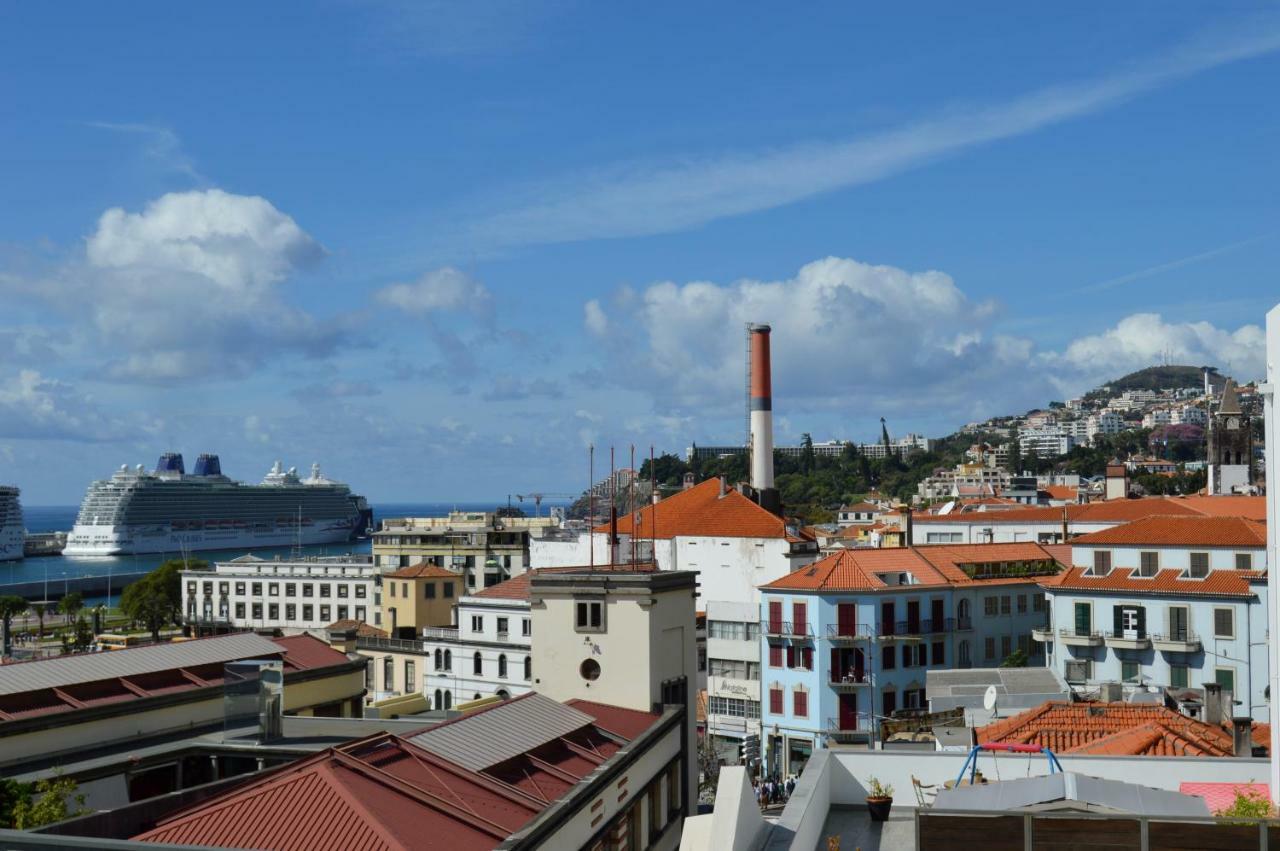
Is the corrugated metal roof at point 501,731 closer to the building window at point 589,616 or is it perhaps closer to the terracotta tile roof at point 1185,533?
the building window at point 589,616

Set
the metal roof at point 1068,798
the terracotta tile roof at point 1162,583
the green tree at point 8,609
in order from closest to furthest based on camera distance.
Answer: the metal roof at point 1068,798 < the terracotta tile roof at point 1162,583 < the green tree at point 8,609

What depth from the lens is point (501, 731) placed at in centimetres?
2148

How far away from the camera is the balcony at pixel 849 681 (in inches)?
2074

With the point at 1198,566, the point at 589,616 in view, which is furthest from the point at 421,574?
the point at 589,616

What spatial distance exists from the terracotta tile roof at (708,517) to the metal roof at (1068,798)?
181 ft

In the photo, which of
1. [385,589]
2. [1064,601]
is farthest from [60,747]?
[385,589]

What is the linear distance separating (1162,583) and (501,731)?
117ft

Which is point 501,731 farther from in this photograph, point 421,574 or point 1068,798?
point 421,574

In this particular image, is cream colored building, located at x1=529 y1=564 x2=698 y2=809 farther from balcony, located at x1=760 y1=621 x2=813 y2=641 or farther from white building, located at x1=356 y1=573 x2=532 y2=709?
white building, located at x1=356 y1=573 x2=532 y2=709

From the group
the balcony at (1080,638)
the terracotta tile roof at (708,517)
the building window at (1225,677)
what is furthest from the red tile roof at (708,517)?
the building window at (1225,677)

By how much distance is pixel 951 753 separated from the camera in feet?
54.8

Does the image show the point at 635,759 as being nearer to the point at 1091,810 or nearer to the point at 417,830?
the point at 417,830

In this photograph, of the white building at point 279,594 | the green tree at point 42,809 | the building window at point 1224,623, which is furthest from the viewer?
the white building at point 279,594

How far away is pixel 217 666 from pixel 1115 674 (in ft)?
116
